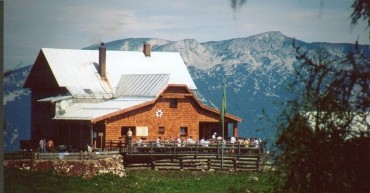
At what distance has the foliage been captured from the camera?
22.6ft

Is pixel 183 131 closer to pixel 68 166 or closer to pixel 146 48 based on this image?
pixel 146 48

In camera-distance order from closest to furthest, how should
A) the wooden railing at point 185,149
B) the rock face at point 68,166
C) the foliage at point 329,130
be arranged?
the foliage at point 329,130 → the rock face at point 68,166 → the wooden railing at point 185,149

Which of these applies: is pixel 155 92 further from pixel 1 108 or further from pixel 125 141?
pixel 1 108

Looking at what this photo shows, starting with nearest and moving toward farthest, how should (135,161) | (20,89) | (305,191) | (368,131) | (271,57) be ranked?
(368,131), (305,191), (135,161), (20,89), (271,57)

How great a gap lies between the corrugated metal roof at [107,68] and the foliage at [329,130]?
18026mm

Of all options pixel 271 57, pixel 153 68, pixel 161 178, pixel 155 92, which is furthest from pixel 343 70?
pixel 271 57

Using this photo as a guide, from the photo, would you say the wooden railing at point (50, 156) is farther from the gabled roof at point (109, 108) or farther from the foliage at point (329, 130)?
the foliage at point (329, 130)

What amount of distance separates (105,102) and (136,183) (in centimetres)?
854

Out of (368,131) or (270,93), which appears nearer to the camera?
(368,131)

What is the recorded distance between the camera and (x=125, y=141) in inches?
886

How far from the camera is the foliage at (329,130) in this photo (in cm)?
690

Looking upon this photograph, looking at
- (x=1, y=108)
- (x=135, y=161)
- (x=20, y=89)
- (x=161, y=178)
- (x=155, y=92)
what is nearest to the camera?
(x=1, y=108)

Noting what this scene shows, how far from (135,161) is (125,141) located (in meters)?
0.86

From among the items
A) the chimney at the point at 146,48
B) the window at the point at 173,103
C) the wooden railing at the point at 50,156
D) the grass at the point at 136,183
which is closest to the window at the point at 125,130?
the window at the point at 173,103
